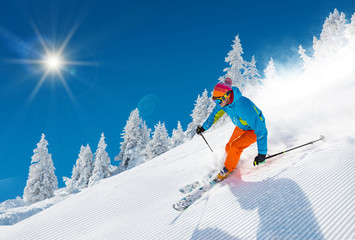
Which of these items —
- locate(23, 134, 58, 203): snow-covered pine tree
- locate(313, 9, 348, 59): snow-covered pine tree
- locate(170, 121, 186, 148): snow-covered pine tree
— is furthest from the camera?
locate(313, 9, 348, 59): snow-covered pine tree

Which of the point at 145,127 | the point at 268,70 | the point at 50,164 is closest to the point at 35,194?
the point at 50,164

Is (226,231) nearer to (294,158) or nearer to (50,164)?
(294,158)

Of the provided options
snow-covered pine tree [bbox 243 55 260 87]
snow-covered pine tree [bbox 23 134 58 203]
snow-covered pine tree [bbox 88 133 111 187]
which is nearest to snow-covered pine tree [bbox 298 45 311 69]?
snow-covered pine tree [bbox 243 55 260 87]

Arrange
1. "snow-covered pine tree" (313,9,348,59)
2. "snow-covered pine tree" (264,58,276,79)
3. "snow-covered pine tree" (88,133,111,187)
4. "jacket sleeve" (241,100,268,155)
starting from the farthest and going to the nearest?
"snow-covered pine tree" (313,9,348,59)
"snow-covered pine tree" (264,58,276,79)
"snow-covered pine tree" (88,133,111,187)
"jacket sleeve" (241,100,268,155)

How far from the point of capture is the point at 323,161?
3922mm

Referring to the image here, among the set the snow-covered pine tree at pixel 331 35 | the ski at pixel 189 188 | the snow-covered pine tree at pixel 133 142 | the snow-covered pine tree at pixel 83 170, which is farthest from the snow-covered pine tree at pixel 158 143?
the snow-covered pine tree at pixel 331 35

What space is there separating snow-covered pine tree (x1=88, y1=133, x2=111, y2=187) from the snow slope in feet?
104

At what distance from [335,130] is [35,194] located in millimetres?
32064

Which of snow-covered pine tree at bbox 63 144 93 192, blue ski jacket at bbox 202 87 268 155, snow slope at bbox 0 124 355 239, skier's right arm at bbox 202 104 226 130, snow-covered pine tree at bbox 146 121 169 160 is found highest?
snow-covered pine tree at bbox 63 144 93 192

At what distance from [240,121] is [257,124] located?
44 centimetres

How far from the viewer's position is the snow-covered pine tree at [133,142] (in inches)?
1506

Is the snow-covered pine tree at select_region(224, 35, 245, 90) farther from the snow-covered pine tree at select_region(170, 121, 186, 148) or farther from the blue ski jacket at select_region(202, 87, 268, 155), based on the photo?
the blue ski jacket at select_region(202, 87, 268, 155)

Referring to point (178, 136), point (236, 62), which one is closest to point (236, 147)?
point (236, 62)

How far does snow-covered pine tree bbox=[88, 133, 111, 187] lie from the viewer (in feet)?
114
